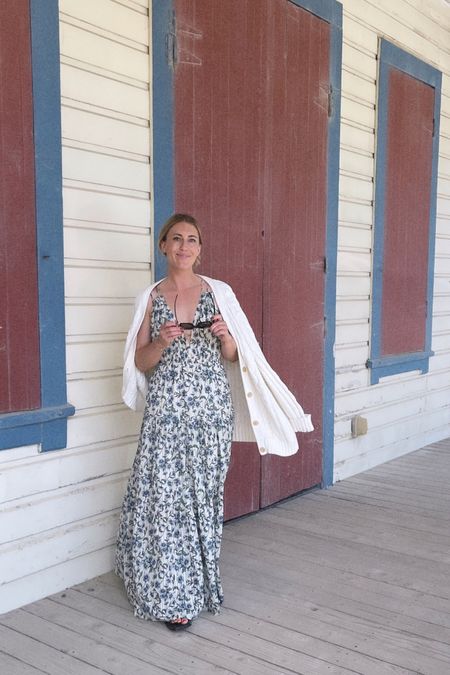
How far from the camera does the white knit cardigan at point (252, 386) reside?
2668 millimetres

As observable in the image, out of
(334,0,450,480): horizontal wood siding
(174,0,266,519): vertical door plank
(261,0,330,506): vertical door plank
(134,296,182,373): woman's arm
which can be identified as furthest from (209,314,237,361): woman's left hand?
(334,0,450,480): horizontal wood siding

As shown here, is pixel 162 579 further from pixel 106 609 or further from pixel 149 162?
pixel 149 162

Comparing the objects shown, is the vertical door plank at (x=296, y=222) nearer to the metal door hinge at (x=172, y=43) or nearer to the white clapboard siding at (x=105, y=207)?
the metal door hinge at (x=172, y=43)

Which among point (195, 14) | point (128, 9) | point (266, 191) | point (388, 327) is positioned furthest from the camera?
point (388, 327)

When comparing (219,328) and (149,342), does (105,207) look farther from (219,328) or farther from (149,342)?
(219,328)

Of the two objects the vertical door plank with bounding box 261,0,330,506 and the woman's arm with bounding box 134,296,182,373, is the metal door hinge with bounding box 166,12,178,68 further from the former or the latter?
the woman's arm with bounding box 134,296,182,373

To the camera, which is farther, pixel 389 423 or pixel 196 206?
pixel 389 423

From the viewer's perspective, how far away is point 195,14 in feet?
10.5

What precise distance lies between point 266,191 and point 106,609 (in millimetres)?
2290

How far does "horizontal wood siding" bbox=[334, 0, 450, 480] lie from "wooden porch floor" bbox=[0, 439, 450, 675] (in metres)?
1.10

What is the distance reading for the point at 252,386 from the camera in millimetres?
2721

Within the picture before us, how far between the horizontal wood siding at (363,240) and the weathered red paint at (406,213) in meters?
0.25

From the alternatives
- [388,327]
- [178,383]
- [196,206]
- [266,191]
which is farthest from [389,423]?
[178,383]

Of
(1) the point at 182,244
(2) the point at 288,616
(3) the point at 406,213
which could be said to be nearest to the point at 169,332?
(1) the point at 182,244
